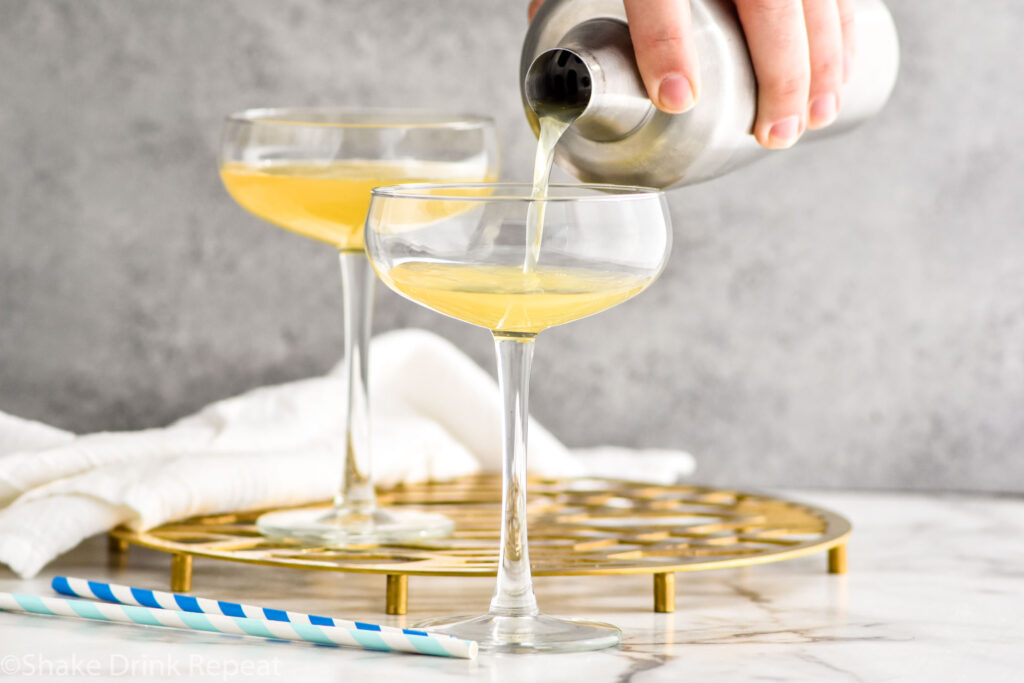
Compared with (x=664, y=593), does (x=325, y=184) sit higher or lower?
higher

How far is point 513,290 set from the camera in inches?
33.6

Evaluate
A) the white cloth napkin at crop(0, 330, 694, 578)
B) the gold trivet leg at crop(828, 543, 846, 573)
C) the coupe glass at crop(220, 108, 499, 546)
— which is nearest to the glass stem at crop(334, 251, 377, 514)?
the coupe glass at crop(220, 108, 499, 546)

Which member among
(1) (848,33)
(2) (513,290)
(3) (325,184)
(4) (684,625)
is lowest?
(4) (684,625)

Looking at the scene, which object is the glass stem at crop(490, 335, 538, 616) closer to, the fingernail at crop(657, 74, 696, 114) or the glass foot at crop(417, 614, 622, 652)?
the glass foot at crop(417, 614, 622, 652)

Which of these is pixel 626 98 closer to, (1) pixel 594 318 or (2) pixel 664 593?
(2) pixel 664 593

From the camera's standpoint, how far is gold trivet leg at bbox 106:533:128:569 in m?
1.26

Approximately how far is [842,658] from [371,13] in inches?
45.7

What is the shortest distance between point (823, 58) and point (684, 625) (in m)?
0.46

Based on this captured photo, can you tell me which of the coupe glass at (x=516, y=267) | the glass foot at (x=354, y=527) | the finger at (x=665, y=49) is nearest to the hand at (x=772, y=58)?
the finger at (x=665, y=49)

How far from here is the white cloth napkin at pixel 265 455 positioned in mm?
1190

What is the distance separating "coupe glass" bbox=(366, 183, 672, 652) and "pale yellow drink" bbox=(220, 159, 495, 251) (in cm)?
34

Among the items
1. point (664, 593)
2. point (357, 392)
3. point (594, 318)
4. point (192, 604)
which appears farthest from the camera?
point (594, 318)

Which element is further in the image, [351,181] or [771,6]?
[351,181]

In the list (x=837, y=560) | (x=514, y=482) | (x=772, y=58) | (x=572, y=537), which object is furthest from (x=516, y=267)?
(x=837, y=560)
